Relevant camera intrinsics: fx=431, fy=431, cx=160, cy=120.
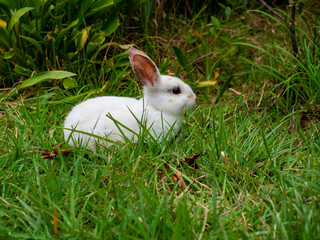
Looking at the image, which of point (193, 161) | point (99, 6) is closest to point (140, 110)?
point (193, 161)

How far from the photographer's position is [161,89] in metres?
3.00

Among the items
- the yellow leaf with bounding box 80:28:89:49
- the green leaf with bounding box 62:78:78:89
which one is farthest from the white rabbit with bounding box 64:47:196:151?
the yellow leaf with bounding box 80:28:89:49

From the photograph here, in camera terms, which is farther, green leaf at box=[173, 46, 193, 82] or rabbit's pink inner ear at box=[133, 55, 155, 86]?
green leaf at box=[173, 46, 193, 82]

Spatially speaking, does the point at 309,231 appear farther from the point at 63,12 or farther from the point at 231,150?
the point at 63,12

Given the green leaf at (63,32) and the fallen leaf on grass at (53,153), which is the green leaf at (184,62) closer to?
the green leaf at (63,32)

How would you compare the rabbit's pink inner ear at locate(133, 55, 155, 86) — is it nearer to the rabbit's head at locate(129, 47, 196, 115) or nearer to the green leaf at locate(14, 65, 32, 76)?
the rabbit's head at locate(129, 47, 196, 115)

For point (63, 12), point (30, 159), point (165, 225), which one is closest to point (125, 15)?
point (63, 12)

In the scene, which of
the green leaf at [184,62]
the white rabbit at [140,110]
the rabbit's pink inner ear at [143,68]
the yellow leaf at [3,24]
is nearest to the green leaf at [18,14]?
the yellow leaf at [3,24]

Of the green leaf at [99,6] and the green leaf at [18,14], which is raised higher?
the green leaf at [99,6]

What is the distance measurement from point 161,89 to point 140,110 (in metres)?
0.21

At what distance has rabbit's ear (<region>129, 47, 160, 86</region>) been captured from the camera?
2922 mm

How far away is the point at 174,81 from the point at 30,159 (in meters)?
1.10

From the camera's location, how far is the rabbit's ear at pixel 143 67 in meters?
2.92

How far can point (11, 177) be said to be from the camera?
2.36 meters
